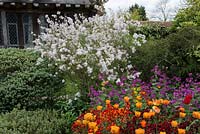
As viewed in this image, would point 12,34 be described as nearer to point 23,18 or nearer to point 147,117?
point 23,18

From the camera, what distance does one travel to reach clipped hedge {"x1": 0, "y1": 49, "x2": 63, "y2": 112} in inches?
270

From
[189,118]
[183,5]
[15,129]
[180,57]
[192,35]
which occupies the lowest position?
[15,129]

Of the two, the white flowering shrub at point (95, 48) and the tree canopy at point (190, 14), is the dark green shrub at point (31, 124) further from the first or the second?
the tree canopy at point (190, 14)

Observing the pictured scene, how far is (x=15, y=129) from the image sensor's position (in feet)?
15.4

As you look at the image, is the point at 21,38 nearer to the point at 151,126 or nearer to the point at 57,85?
the point at 57,85

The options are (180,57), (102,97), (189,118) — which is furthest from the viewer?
(180,57)

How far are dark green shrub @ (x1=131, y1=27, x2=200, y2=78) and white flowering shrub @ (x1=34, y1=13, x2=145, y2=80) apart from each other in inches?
12.8

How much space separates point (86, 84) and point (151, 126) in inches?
120

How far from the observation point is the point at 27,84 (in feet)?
22.9

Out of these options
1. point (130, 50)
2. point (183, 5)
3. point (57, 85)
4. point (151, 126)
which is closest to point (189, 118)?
point (151, 126)

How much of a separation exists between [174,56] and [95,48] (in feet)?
5.11

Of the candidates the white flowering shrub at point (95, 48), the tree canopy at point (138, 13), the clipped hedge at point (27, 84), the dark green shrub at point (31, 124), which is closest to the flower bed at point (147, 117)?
the dark green shrub at point (31, 124)

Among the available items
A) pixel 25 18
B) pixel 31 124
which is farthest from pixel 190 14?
pixel 25 18

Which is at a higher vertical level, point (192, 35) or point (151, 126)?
point (192, 35)
